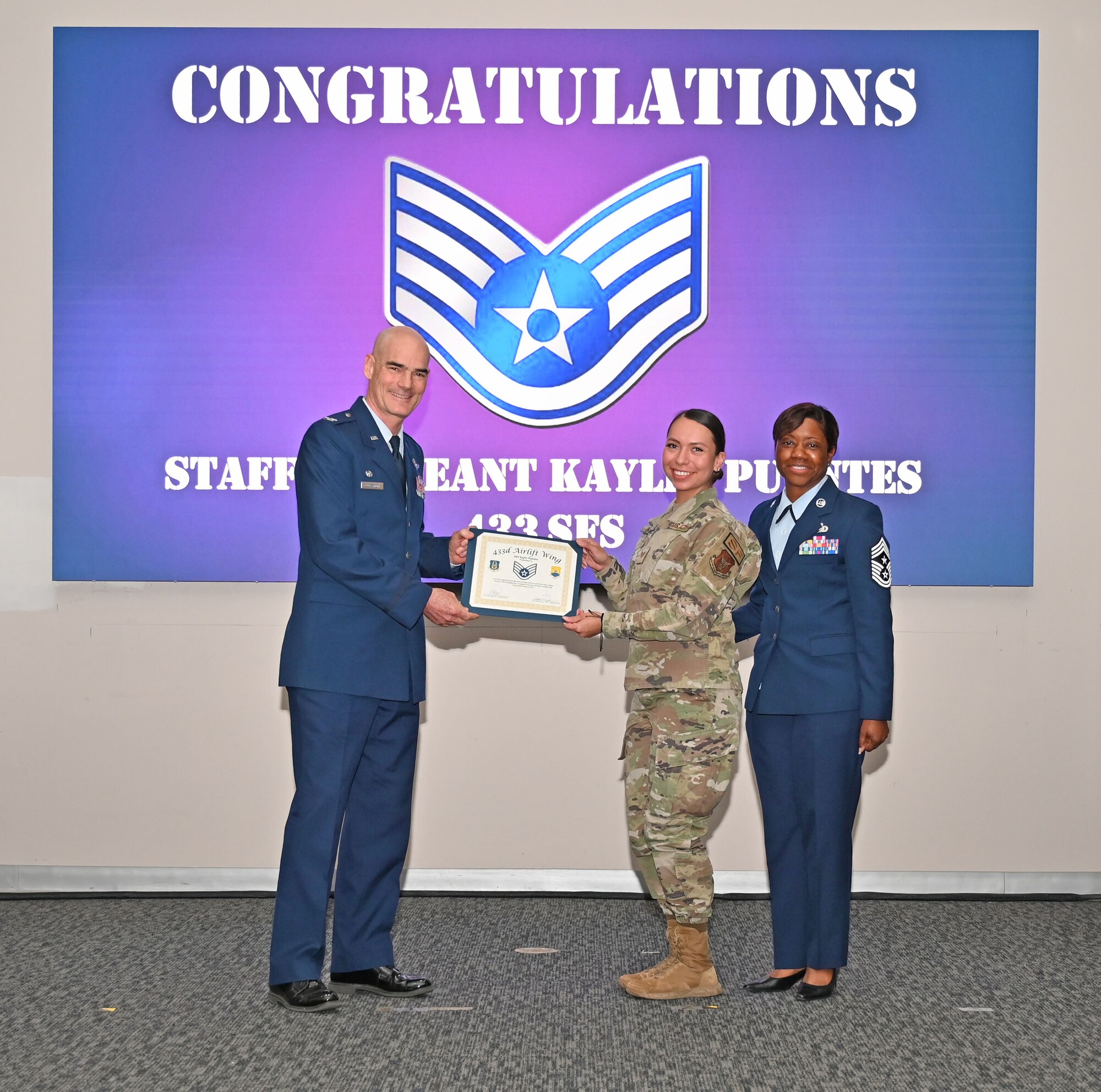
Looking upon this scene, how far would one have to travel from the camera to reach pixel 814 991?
10.2ft

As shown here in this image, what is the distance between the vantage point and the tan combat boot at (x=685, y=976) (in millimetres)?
3096

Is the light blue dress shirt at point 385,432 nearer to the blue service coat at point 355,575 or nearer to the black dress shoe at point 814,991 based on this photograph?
the blue service coat at point 355,575

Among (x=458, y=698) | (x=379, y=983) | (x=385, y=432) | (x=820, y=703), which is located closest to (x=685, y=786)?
(x=820, y=703)

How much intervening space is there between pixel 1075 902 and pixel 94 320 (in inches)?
162

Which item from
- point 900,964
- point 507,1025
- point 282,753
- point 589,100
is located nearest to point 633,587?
point 507,1025

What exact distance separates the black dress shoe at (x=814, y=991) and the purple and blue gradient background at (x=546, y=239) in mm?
1619

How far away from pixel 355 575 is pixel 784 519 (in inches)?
48.1

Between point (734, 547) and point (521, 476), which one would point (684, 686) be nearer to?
point (734, 547)

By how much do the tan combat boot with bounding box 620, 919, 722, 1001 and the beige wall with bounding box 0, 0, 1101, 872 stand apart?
3.73 ft

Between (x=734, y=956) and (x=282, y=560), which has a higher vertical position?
(x=282, y=560)

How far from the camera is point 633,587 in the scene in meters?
3.23

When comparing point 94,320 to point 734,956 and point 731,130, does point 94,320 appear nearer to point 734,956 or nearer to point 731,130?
point 731,130

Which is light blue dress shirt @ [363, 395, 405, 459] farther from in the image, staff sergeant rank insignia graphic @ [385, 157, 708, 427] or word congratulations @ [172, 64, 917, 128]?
word congratulations @ [172, 64, 917, 128]

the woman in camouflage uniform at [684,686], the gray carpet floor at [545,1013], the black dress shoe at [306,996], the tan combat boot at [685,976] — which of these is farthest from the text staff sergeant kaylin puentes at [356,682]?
the tan combat boot at [685,976]
